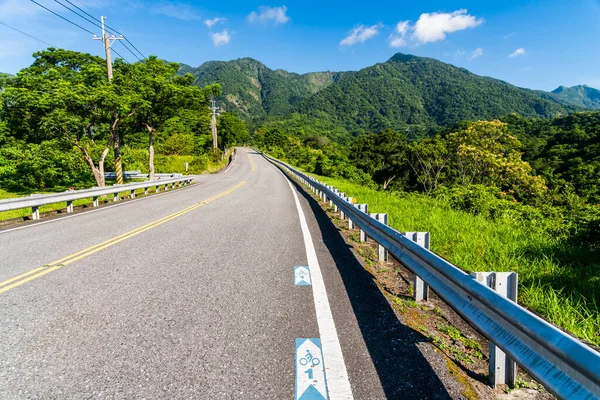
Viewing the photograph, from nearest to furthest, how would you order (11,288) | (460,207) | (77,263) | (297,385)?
(297,385)
(11,288)
(77,263)
(460,207)

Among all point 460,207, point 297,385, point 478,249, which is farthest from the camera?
point 460,207

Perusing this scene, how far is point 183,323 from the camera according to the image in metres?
3.55

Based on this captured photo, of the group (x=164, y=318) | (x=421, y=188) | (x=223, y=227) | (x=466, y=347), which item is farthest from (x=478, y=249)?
(x=421, y=188)

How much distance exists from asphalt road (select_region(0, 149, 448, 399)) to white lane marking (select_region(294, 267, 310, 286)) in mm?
153

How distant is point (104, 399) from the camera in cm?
241

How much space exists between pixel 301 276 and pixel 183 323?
1.92 metres

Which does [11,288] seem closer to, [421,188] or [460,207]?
[460,207]

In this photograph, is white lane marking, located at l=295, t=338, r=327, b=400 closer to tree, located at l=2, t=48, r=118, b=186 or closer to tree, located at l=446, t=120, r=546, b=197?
tree, located at l=2, t=48, r=118, b=186

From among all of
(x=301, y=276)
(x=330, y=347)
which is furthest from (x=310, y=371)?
(x=301, y=276)

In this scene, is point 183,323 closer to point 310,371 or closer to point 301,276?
point 310,371

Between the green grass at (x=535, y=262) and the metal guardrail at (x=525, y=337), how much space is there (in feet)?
3.76

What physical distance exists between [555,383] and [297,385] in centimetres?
156

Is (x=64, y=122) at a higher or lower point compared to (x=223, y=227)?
higher

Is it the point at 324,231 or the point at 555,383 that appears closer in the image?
the point at 555,383
